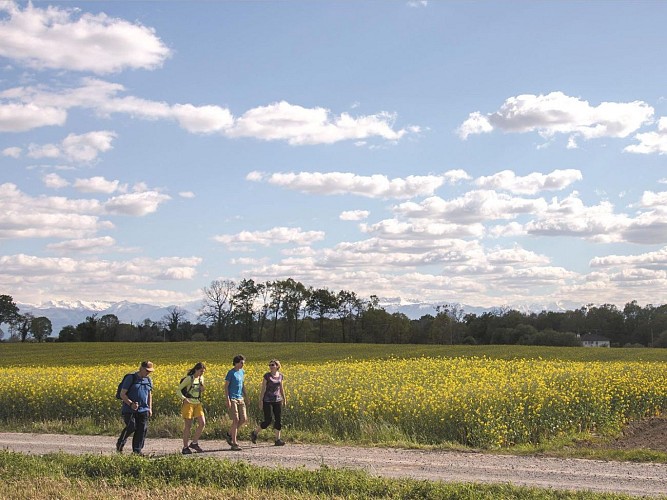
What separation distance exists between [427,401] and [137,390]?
23.3 feet

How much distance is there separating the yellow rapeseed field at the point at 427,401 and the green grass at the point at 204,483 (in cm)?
569

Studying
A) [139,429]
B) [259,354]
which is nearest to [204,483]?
[139,429]

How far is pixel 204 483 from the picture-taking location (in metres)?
11.6

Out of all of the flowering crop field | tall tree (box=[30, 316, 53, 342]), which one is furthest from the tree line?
the flowering crop field

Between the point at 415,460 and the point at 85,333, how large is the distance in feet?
333

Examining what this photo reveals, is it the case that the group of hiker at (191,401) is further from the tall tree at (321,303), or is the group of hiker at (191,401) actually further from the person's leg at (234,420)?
the tall tree at (321,303)

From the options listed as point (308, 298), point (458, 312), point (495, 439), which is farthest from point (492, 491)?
point (458, 312)

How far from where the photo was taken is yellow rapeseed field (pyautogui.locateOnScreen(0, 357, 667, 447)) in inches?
680

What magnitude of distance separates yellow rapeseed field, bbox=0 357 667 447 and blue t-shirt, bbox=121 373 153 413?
16.6 feet

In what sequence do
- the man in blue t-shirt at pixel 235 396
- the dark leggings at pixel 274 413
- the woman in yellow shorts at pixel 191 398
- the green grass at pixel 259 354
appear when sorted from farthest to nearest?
1. the green grass at pixel 259 354
2. the dark leggings at pixel 274 413
3. the man in blue t-shirt at pixel 235 396
4. the woman in yellow shorts at pixel 191 398

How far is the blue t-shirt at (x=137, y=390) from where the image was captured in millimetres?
14492

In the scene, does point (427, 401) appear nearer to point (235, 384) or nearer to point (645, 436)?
→ point (235, 384)

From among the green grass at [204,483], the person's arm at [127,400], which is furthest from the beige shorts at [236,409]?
the green grass at [204,483]

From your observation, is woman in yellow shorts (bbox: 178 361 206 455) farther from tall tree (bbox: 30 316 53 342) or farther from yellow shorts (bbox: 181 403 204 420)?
tall tree (bbox: 30 316 53 342)
